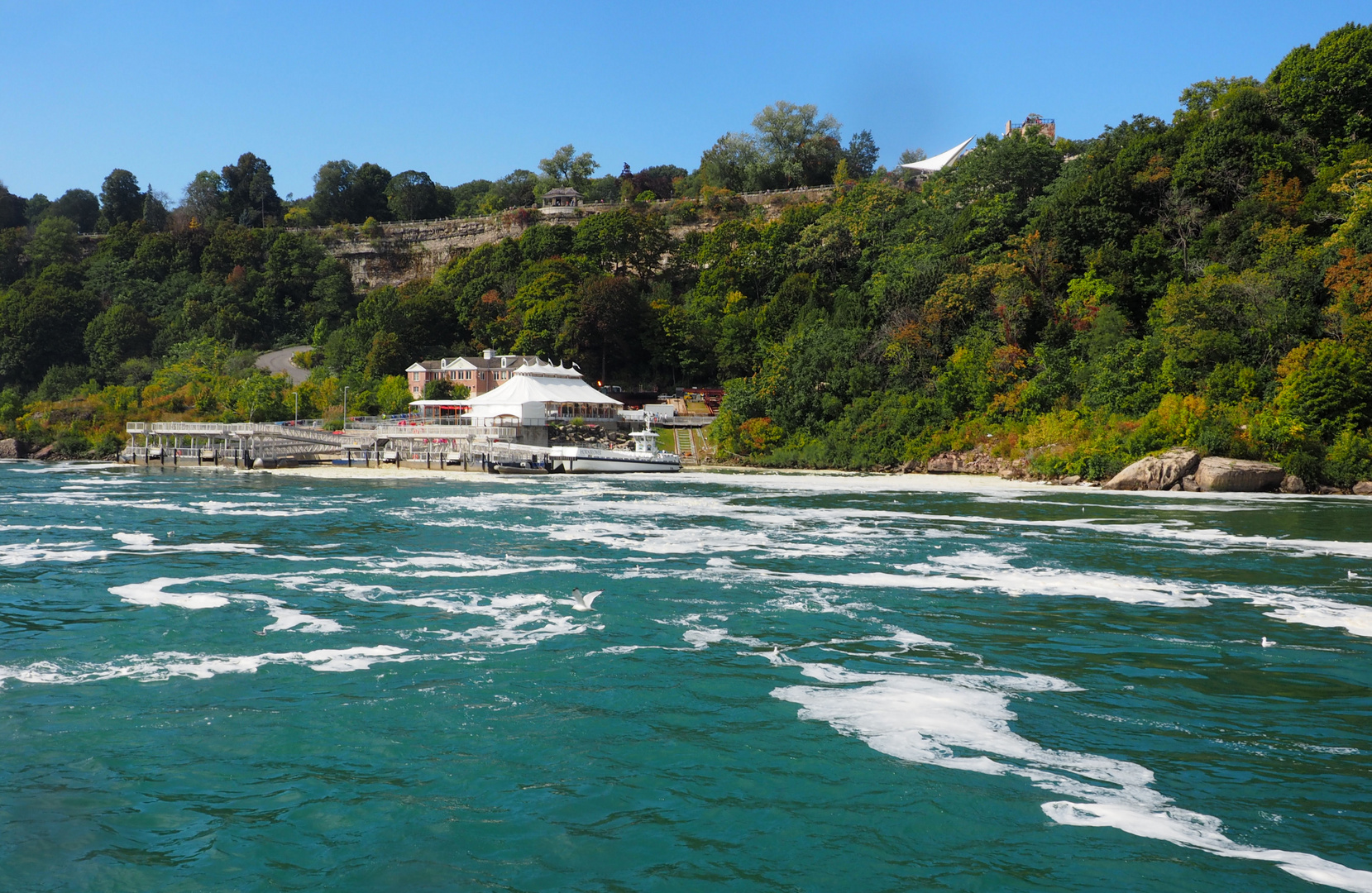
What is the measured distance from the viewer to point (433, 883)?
262 inches

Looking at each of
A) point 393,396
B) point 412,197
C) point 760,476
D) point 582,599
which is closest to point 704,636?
point 582,599

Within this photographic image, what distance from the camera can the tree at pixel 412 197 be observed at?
114 metres

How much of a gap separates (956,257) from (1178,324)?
17.1 metres

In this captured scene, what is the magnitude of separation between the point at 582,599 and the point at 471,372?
5702 centimetres

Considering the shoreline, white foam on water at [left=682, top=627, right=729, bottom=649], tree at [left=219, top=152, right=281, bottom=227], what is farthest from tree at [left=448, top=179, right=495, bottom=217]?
white foam on water at [left=682, top=627, right=729, bottom=649]

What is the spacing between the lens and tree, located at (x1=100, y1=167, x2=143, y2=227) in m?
117

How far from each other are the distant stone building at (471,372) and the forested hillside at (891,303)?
2046 mm

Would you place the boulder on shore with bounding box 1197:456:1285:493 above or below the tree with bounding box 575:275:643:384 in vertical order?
below

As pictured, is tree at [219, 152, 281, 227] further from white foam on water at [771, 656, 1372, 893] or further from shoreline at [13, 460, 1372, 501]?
white foam on water at [771, 656, 1372, 893]

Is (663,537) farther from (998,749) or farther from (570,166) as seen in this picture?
(570,166)

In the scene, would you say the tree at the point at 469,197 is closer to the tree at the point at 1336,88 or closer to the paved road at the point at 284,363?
the paved road at the point at 284,363

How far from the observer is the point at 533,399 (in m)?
55.1

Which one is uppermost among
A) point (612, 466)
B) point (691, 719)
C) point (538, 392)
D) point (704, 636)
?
point (538, 392)

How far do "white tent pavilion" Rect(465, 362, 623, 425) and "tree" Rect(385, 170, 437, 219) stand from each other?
206ft
